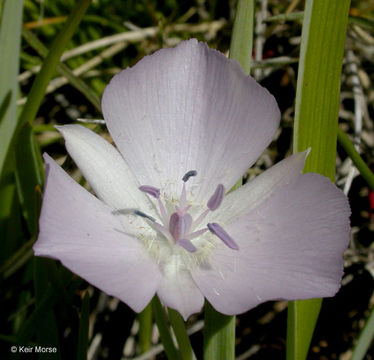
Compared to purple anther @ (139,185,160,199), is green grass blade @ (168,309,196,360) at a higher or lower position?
lower

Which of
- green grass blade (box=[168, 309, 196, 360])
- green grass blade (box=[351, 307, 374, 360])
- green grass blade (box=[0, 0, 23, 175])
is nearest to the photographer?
green grass blade (box=[168, 309, 196, 360])

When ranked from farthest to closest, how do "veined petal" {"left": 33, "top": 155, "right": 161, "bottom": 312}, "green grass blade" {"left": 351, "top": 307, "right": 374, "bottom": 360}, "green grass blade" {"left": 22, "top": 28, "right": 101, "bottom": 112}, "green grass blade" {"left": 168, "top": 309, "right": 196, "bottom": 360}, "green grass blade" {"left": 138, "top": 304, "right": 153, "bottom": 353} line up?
1. "green grass blade" {"left": 22, "top": 28, "right": 101, "bottom": 112}
2. "green grass blade" {"left": 138, "top": 304, "right": 153, "bottom": 353}
3. "green grass blade" {"left": 351, "top": 307, "right": 374, "bottom": 360}
4. "green grass blade" {"left": 168, "top": 309, "right": 196, "bottom": 360}
5. "veined petal" {"left": 33, "top": 155, "right": 161, "bottom": 312}

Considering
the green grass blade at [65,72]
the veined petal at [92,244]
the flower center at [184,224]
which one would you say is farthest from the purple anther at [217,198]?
the green grass blade at [65,72]

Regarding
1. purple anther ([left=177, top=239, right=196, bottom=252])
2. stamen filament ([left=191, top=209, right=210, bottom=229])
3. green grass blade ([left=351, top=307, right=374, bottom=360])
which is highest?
purple anther ([left=177, top=239, right=196, bottom=252])

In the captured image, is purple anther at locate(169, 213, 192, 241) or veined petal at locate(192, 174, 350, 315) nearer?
veined petal at locate(192, 174, 350, 315)

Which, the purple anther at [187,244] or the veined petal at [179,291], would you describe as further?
the purple anther at [187,244]

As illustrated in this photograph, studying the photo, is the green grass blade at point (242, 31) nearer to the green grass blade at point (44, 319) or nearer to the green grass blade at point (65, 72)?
the green grass blade at point (65, 72)

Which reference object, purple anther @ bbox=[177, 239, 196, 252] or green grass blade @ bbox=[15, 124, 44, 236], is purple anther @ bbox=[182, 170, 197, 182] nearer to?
purple anther @ bbox=[177, 239, 196, 252]

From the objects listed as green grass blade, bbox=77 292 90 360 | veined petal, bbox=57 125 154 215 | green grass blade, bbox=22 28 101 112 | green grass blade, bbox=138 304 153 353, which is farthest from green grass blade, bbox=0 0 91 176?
green grass blade, bbox=138 304 153 353
